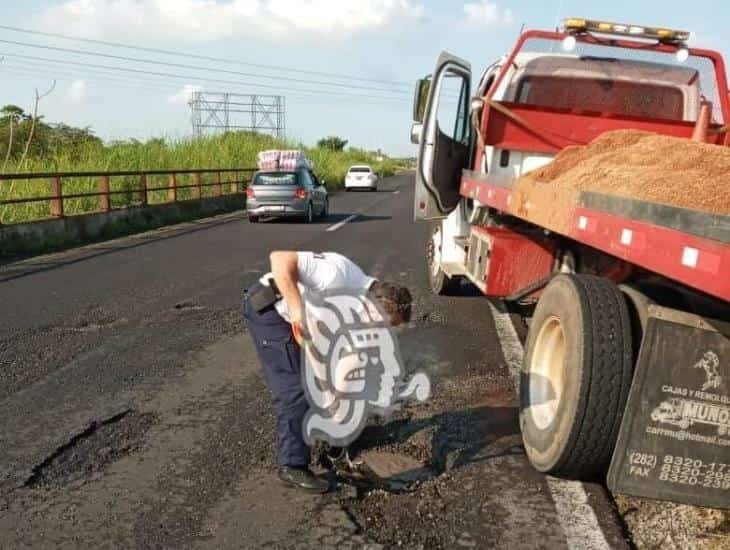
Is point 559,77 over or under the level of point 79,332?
over

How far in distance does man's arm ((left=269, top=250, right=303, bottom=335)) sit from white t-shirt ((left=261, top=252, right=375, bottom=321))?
63mm

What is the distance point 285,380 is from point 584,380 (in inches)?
53.2

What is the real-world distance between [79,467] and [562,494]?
2.33m

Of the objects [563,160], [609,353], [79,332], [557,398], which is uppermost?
[563,160]

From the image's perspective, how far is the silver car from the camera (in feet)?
59.7

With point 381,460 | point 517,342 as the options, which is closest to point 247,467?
point 381,460

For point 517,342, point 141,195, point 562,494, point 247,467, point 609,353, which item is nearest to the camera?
point 609,353

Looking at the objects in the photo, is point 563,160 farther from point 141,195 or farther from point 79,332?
point 141,195

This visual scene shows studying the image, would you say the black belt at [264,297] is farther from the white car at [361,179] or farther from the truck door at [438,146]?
the white car at [361,179]

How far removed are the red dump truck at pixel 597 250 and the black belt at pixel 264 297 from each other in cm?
132

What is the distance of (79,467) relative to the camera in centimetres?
374

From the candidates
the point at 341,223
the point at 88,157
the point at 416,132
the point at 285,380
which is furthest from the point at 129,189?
the point at 285,380

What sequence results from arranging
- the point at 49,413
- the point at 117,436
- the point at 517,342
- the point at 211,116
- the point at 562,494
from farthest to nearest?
the point at 211,116 → the point at 517,342 → the point at 49,413 → the point at 117,436 → the point at 562,494

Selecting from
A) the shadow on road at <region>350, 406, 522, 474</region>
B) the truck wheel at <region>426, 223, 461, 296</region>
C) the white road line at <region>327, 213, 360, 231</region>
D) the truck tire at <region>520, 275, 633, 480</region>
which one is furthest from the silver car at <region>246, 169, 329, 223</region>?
the truck tire at <region>520, 275, 633, 480</region>
